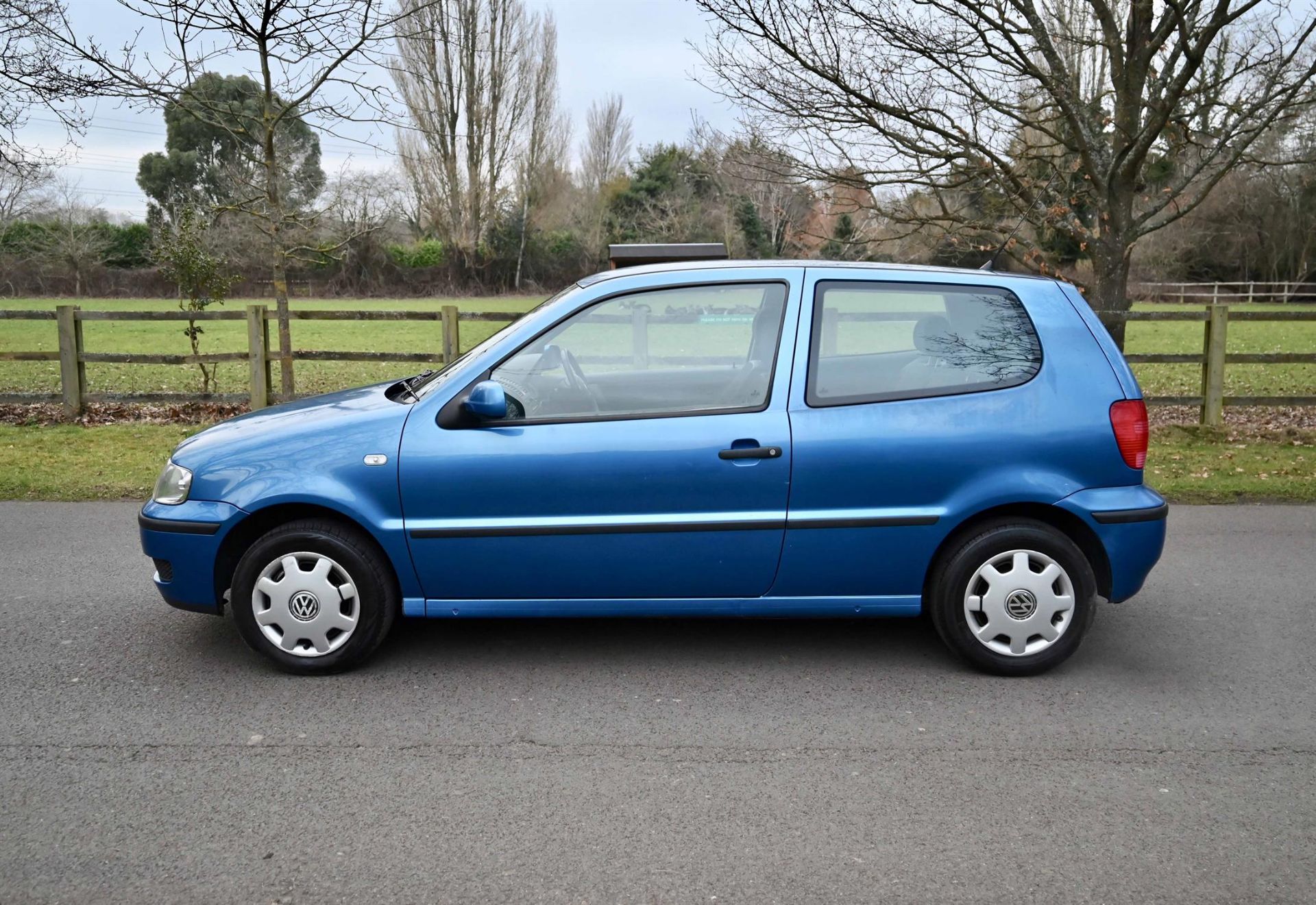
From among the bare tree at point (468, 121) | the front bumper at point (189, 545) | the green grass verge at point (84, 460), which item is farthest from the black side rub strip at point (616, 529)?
the bare tree at point (468, 121)

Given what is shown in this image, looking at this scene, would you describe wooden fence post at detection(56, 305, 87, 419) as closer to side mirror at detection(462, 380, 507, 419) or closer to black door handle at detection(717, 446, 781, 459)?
side mirror at detection(462, 380, 507, 419)

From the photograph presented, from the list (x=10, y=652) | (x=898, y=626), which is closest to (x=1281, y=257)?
(x=898, y=626)

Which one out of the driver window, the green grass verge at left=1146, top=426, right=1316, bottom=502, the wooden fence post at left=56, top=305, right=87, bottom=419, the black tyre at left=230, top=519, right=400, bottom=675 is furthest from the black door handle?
the wooden fence post at left=56, top=305, right=87, bottom=419

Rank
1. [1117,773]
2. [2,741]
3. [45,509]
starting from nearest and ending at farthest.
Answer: [1117,773], [2,741], [45,509]

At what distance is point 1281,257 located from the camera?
141ft

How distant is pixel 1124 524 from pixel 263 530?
3.65m

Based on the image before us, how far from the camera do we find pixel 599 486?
442 centimetres

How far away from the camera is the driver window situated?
455cm

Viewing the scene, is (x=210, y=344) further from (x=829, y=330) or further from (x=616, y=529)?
(x=829, y=330)

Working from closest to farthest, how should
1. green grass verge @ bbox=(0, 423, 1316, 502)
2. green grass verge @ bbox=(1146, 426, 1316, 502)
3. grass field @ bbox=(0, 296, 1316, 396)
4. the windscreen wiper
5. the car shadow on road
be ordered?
the car shadow on road < the windscreen wiper < green grass verge @ bbox=(1146, 426, 1316, 502) < green grass verge @ bbox=(0, 423, 1316, 502) < grass field @ bbox=(0, 296, 1316, 396)

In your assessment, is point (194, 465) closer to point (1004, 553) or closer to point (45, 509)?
point (1004, 553)

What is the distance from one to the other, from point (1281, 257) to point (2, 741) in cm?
4843

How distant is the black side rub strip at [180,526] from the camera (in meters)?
4.50

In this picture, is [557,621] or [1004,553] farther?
[557,621]
